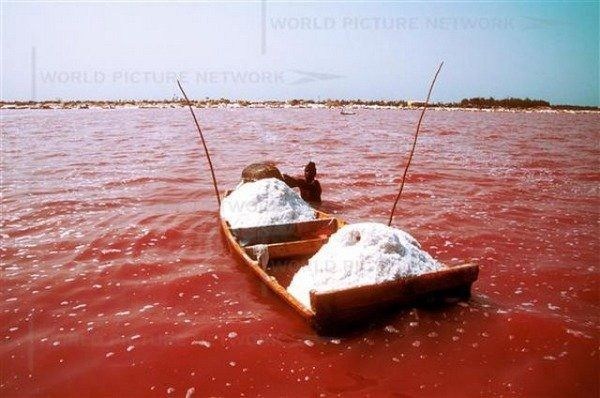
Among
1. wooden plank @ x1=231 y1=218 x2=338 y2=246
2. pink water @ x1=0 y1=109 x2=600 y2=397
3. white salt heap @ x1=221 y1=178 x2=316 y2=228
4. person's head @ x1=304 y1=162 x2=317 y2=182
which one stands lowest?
pink water @ x1=0 y1=109 x2=600 y2=397

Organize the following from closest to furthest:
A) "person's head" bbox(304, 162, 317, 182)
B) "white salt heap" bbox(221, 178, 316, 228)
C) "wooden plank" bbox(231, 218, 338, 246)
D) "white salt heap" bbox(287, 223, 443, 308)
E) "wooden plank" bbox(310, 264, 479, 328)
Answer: "wooden plank" bbox(310, 264, 479, 328), "white salt heap" bbox(287, 223, 443, 308), "wooden plank" bbox(231, 218, 338, 246), "white salt heap" bbox(221, 178, 316, 228), "person's head" bbox(304, 162, 317, 182)

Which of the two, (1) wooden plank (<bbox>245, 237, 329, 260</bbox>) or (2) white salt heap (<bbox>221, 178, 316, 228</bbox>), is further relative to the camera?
(2) white salt heap (<bbox>221, 178, 316, 228</bbox>)

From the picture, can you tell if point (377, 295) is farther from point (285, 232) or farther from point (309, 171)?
point (309, 171)

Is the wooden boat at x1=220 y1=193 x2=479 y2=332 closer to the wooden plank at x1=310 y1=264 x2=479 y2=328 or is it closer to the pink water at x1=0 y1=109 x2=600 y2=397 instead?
the wooden plank at x1=310 y1=264 x2=479 y2=328

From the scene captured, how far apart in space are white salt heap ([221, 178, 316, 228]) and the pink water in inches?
22.9

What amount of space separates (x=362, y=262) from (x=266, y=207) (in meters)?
2.46

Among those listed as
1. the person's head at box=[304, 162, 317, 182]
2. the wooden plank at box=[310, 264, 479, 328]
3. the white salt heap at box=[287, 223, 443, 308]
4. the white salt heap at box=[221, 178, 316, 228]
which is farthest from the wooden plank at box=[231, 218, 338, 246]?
the person's head at box=[304, 162, 317, 182]

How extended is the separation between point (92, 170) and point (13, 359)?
9547 millimetres

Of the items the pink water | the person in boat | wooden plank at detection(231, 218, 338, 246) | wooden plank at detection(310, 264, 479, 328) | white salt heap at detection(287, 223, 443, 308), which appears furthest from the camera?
the person in boat

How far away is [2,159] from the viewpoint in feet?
46.0

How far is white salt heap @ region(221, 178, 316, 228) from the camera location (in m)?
5.84

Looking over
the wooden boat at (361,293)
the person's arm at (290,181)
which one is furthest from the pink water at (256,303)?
the person's arm at (290,181)

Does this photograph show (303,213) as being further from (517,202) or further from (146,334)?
(517,202)

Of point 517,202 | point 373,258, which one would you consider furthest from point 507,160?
point 373,258
